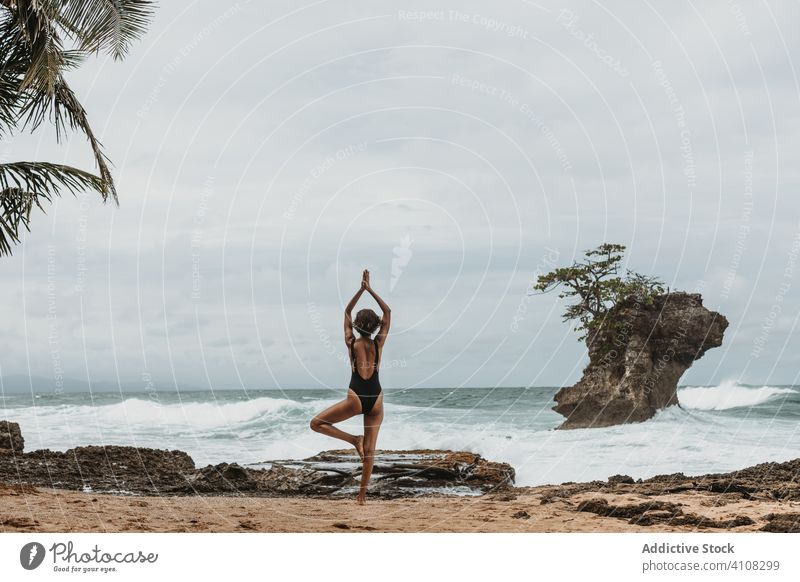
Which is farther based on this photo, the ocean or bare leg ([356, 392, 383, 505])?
the ocean

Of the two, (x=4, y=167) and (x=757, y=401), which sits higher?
(x=4, y=167)

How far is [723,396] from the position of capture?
4616cm

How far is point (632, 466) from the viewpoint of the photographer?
22.0 metres

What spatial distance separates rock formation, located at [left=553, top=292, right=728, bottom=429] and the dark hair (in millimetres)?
22670

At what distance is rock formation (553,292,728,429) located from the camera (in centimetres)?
3203

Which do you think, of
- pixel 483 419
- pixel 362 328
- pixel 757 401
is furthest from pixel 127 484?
pixel 757 401

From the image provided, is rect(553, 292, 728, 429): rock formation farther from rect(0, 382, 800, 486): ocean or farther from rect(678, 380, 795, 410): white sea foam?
rect(678, 380, 795, 410): white sea foam

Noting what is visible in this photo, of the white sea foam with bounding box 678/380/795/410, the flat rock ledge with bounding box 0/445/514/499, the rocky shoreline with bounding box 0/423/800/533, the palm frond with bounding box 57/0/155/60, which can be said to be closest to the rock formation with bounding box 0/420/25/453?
the rocky shoreline with bounding box 0/423/800/533

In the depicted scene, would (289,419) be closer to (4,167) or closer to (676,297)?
(676,297)

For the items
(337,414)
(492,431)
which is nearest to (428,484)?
(337,414)

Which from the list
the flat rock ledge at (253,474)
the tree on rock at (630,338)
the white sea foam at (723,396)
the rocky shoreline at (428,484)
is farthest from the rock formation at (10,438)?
the white sea foam at (723,396)

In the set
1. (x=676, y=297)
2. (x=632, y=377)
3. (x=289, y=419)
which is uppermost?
(x=676, y=297)

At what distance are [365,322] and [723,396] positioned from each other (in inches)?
1589

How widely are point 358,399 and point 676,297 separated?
80.5 feet
